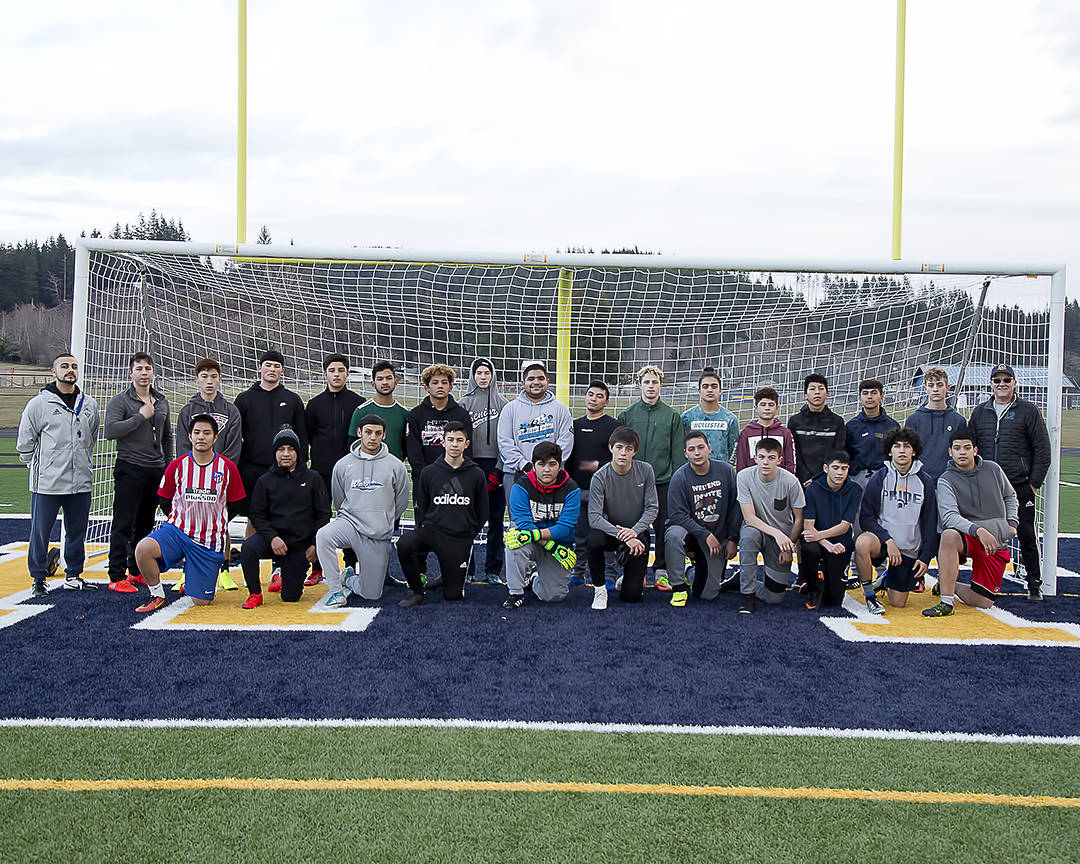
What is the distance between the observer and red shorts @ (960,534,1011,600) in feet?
19.5

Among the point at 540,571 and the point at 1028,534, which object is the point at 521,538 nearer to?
the point at 540,571

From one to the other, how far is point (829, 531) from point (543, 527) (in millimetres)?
1999

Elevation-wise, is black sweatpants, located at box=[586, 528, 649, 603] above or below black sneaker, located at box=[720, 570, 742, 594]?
above

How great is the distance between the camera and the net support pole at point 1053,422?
650 cm

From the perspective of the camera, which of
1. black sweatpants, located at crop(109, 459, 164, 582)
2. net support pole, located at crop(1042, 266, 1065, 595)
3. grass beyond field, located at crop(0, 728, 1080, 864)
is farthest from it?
net support pole, located at crop(1042, 266, 1065, 595)

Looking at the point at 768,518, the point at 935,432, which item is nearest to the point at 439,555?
the point at 768,518

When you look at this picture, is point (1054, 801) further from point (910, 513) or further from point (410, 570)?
point (410, 570)

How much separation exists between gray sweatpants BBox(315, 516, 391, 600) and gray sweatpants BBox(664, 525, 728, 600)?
208cm

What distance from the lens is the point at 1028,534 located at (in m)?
6.46

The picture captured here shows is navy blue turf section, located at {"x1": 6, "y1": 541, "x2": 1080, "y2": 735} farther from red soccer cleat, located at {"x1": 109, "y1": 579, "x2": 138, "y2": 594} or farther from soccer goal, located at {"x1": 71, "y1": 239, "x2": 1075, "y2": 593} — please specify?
soccer goal, located at {"x1": 71, "y1": 239, "x2": 1075, "y2": 593}

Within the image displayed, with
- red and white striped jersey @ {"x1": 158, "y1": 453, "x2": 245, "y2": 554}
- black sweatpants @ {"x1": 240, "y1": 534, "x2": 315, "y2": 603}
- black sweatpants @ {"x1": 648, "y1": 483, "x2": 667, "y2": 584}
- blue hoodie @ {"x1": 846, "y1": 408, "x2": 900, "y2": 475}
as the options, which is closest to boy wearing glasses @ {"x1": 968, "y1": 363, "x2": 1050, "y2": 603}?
blue hoodie @ {"x1": 846, "y1": 408, "x2": 900, "y2": 475}

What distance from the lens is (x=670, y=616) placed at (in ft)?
18.6

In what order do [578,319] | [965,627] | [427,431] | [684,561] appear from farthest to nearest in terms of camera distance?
[578,319] → [427,431] → [684,561] → [965,627]

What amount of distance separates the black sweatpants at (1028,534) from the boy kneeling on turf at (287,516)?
205 inches
